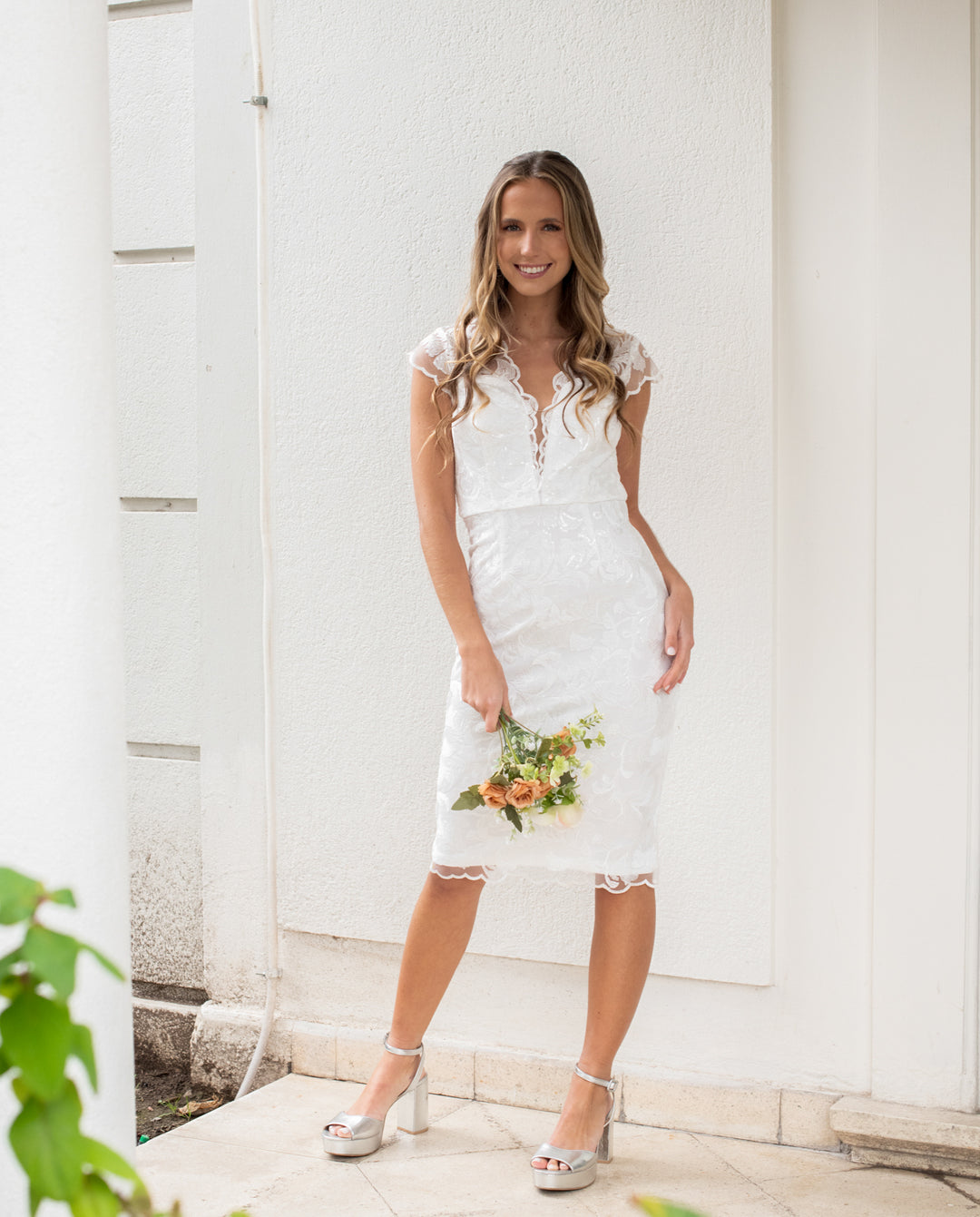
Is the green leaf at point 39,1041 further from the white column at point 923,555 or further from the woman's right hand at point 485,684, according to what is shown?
the white column at point 923,555

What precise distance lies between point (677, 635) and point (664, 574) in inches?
6.1

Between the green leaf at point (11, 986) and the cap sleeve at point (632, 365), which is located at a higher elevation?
the cap sleeve at point (632, 365)

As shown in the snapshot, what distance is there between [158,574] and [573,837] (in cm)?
148

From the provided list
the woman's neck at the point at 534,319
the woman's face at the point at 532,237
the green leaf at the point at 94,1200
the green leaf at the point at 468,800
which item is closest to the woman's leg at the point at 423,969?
the green leaf at the point at 468,800

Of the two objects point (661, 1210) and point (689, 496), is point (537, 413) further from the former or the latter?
point (661, 1210)

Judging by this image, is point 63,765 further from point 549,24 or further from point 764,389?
point 549,24

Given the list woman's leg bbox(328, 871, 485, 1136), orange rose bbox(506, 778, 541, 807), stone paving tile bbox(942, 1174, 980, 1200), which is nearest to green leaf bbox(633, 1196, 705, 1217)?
orange rose bbox(506, 778, 541, 807)

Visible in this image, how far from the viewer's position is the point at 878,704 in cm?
279

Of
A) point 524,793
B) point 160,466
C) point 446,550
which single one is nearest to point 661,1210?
point 524,793

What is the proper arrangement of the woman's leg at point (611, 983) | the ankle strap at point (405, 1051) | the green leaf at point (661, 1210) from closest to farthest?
the green leaf at point (661, 1210), the woman's leg at point (611, 983), the ankle strap at point (405, 1051)

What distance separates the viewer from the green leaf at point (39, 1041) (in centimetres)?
48

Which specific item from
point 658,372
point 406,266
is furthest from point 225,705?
point 658,372

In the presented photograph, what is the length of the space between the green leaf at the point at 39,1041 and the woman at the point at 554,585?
83.4 inches

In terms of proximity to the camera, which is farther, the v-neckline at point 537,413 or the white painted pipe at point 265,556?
the white painted pipe at point 265,556
